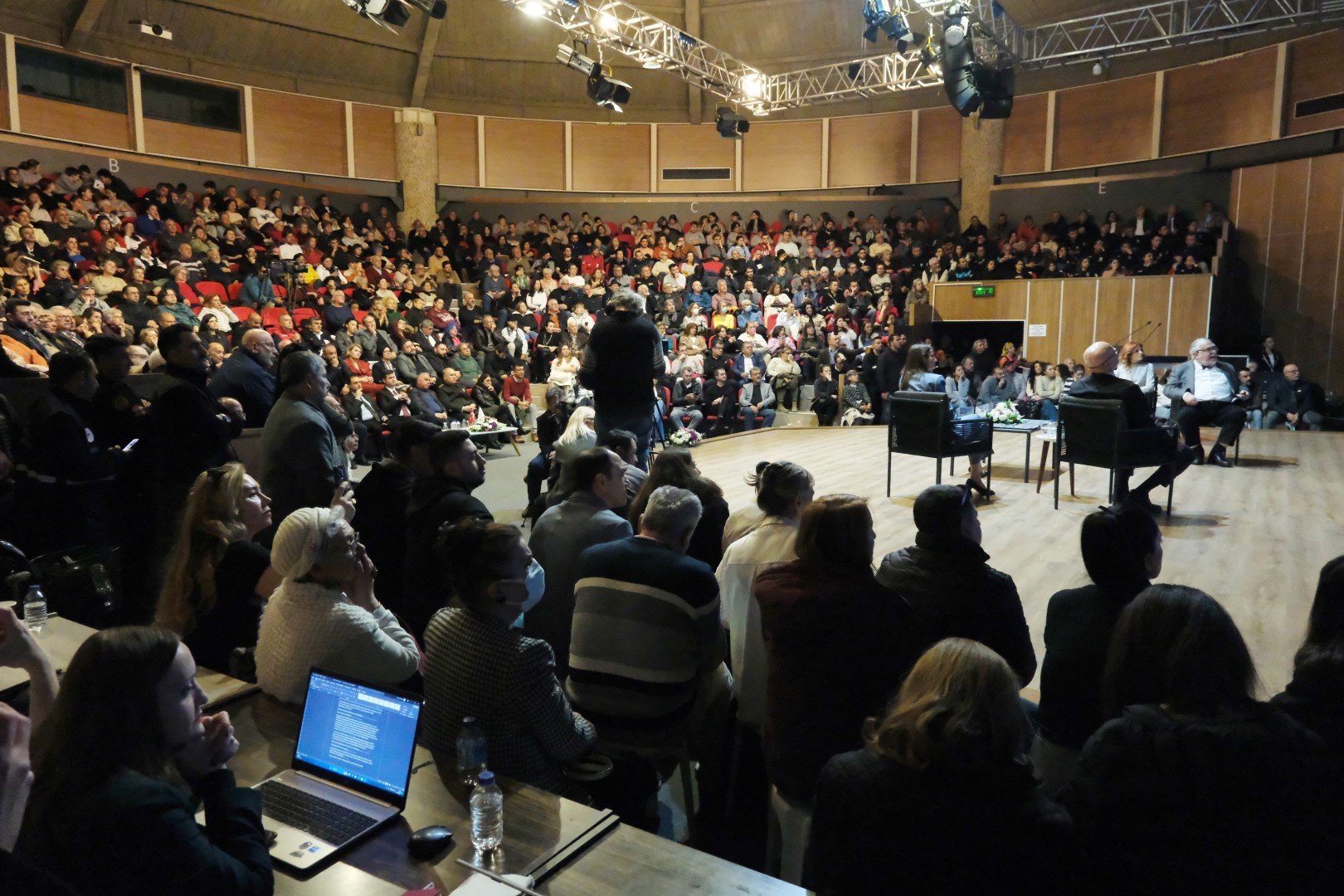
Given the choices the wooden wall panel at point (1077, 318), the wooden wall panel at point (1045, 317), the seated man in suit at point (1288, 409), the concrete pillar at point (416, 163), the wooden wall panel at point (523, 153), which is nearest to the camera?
the seated man in suit at point (1288, 409)

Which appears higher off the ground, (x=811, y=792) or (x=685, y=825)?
(x=811, y=792)

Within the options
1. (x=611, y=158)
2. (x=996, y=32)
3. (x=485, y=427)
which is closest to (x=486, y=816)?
(x=485, y=427)

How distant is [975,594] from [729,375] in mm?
8553

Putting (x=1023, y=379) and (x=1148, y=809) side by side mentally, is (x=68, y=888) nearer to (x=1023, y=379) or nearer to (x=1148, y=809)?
(x=1148, y=809)

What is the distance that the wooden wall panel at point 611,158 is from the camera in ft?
50.4

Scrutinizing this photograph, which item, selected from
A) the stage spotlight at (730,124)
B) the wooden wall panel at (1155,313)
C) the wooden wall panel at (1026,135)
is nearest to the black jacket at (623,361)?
the wooden wall panel at (1155,313)

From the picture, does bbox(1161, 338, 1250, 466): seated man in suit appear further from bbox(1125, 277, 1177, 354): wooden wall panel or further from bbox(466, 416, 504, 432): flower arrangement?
bbox(466, 416, 504, 432): flower arrangement

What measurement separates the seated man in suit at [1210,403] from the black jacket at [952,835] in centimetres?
662

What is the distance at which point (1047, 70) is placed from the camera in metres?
13.3

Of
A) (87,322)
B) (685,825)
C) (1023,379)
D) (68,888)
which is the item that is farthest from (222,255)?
(68,888)

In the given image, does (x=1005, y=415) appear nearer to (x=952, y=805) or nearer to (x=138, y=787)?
(x=952, y=805)

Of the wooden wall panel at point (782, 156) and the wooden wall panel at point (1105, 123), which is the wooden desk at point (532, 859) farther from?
the wooden wall panel at point (782, 156)

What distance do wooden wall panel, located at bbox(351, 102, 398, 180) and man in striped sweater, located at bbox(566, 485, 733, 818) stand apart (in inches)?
532

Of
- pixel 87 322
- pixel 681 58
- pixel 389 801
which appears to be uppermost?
pixel 681 58
